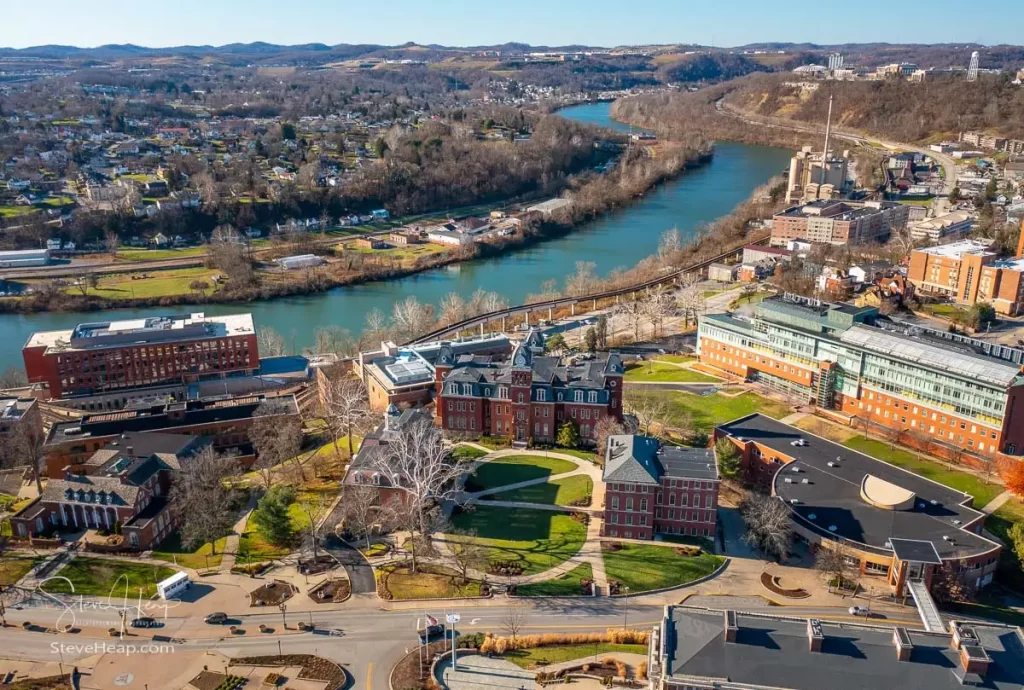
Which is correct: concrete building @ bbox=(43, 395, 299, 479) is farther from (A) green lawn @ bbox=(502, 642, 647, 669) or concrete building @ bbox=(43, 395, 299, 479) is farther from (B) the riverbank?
(B) the riverbank

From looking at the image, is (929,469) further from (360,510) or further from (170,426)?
(170,426)

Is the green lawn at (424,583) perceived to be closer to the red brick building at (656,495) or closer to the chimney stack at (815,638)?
the red brick building at (656,495)

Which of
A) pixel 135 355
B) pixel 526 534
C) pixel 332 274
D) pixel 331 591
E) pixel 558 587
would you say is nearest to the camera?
pixel 331 591

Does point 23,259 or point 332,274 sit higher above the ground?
point 23,259

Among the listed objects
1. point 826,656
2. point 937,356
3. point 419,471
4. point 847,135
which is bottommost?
point 826,656

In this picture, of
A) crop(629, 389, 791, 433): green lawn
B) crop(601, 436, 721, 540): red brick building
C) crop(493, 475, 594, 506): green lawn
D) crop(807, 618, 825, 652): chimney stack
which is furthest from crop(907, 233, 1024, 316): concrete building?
crop(807, 618, 825, 652): chimney stack

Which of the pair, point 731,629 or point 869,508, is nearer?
point 731,629

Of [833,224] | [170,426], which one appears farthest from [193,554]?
[833,224]

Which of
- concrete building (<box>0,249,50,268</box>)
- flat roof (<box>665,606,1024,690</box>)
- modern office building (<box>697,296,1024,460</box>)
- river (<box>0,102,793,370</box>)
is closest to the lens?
flat roof (<box>665,606,1024,690</box>)
